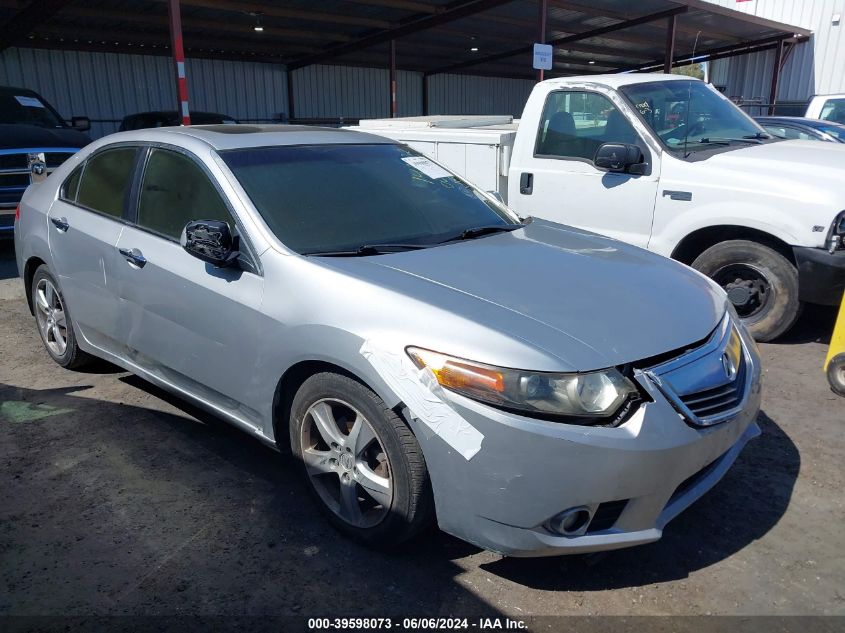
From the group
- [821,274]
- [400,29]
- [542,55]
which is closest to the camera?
[821,274]

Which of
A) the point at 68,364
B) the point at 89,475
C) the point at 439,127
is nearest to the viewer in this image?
the point at 89,475

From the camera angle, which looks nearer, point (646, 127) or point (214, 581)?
point (214, 581)

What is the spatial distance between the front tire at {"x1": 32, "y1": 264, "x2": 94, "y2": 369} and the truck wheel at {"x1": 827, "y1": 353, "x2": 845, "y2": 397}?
182 inches

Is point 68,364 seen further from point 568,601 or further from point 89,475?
point 568,601

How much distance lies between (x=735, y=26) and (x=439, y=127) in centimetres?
1584

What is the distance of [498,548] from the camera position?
236 cm

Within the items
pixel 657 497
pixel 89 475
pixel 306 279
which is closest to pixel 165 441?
pixel 89 475

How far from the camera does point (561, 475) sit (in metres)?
2.23

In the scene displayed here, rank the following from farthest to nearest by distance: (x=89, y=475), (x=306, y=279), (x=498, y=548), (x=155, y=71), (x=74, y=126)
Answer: (x=155, y=71) → (x=74, y=126) → (x=89, y=475) → (x=306, y=279) → (x=498, y=548)

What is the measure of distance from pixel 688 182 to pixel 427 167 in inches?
86.4

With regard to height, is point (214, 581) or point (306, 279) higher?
Answer: point (306, 279)

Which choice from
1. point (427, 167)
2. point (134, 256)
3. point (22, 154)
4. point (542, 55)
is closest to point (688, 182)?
point (427, 167)

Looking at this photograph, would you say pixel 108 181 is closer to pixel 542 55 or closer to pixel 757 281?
pixel 757 281

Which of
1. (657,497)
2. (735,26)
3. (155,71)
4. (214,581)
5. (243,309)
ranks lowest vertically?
(214,581)
